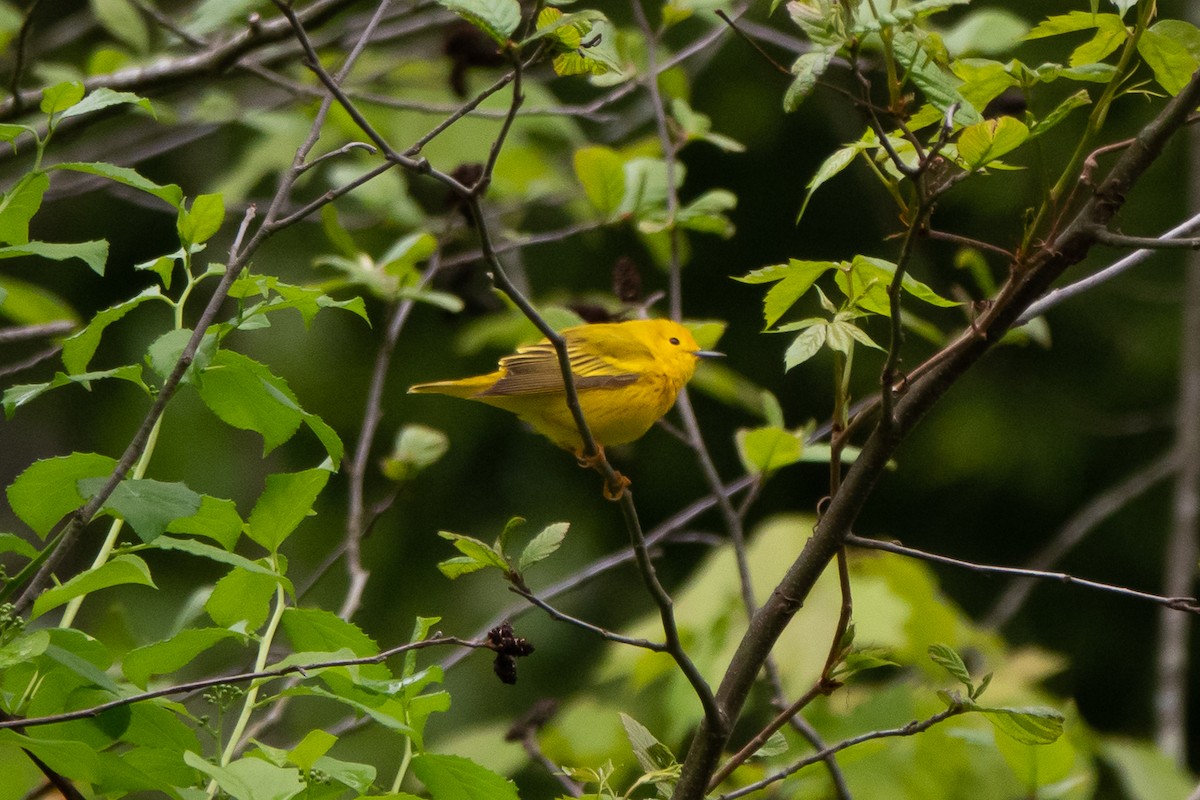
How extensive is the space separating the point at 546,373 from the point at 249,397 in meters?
2.47

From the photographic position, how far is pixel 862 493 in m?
1.77

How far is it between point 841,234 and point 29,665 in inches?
245

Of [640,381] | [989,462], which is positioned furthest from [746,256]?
[640,381]

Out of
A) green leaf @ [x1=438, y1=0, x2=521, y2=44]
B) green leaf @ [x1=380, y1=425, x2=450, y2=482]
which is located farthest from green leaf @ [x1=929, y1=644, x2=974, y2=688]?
green leaf @ [x1=380, y1=425, x2=450, y2=482]

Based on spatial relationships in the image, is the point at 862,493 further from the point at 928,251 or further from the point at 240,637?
the point at 928,251

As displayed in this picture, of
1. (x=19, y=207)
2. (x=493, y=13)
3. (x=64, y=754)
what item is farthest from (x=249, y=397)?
(x=493, y=13)

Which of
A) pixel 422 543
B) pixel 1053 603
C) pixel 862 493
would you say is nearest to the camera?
pixel 862 493

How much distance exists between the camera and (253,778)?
1404mm

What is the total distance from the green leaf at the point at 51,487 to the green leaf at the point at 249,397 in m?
0.17

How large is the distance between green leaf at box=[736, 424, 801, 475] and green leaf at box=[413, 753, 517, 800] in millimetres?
1344

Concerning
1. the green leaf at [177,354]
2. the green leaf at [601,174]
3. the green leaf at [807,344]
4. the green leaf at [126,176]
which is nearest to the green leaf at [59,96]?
the green leaf at [126,176]

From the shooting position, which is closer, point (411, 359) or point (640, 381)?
point (640, 381)

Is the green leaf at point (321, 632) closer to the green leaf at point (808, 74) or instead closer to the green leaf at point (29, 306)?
the green leaf at point (808, 74)

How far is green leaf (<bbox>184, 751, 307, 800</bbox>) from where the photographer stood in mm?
1365
